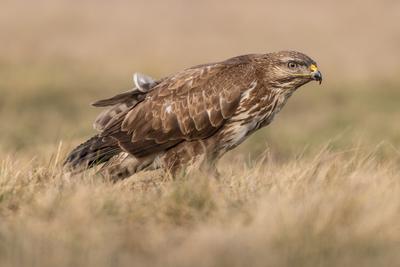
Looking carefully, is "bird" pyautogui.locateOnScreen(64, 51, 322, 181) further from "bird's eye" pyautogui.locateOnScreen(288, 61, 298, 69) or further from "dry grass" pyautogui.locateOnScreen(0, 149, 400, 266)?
"dry grass" pyautogui.locateOnScreen(0, 149, 400, 266)

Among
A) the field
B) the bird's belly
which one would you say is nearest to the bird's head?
the bird's belly

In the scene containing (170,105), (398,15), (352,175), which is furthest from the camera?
(398,15)

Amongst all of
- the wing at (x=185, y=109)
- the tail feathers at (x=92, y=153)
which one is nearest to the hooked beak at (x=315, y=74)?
the wing at (x=185, y=109)

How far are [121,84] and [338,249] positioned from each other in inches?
511

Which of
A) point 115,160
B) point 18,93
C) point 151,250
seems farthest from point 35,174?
point 18,93

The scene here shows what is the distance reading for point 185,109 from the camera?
7.39 meters

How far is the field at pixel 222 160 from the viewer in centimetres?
514

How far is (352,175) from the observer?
Result: 255 inches

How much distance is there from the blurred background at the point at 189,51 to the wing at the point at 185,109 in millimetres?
4965

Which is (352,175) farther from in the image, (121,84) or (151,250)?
(121,84)

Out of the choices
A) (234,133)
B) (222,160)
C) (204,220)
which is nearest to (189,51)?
(222,160)

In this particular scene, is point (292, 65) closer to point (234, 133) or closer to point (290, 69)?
point (290, 69)

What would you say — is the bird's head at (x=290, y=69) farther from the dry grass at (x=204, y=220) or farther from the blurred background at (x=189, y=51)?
the blurred background at (x=189, y=51)

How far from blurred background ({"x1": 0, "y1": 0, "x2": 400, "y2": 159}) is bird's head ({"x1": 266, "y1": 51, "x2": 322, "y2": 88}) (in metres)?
4.81
